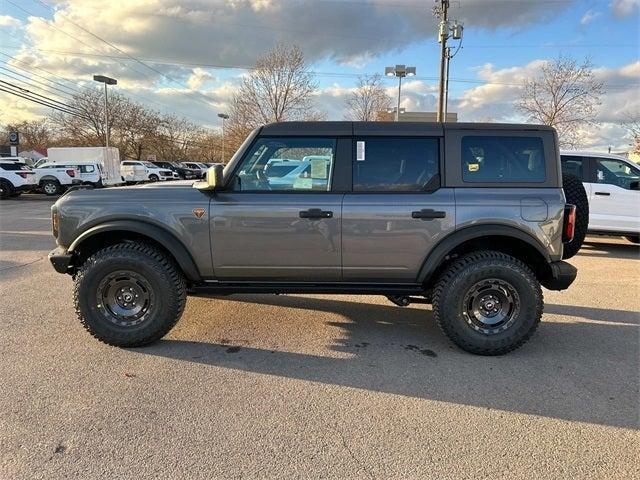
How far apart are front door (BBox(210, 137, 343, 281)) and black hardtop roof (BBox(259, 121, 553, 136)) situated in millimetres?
74

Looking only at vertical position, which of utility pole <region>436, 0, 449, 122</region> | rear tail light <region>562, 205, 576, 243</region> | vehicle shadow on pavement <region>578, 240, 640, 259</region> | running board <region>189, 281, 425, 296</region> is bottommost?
vehicle shadow on pavement <region>578, 240, 640, 259</region>

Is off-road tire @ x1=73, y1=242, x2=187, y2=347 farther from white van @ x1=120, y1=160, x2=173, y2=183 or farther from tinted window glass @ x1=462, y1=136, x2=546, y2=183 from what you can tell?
white van @ x1=120, y1=160, x2=173, y2=183

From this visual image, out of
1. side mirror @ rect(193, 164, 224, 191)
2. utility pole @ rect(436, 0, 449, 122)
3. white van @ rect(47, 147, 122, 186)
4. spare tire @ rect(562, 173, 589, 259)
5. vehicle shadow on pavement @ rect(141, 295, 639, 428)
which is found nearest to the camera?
vehicle shadow on pavement @ rect(141, 295, 639, 428)

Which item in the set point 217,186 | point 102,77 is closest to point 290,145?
point 217,186

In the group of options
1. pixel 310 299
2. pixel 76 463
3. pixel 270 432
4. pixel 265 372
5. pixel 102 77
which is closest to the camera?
pixel 76 463

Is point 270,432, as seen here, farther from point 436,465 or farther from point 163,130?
point 163,130

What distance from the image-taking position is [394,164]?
4.04 metres

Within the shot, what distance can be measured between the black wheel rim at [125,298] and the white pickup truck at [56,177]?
21781 millimetres

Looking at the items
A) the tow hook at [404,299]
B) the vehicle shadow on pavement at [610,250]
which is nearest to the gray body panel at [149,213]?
the tow hook at [404,299]

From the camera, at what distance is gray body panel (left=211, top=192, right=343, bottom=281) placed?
3.95 m

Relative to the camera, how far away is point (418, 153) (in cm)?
405

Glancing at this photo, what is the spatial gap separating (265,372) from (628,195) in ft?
26.4

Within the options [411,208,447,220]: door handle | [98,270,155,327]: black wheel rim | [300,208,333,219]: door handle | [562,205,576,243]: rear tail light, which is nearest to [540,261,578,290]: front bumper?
A: [562,205,576,243]: rear tail light

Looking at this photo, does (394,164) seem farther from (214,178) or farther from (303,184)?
(214,178)
